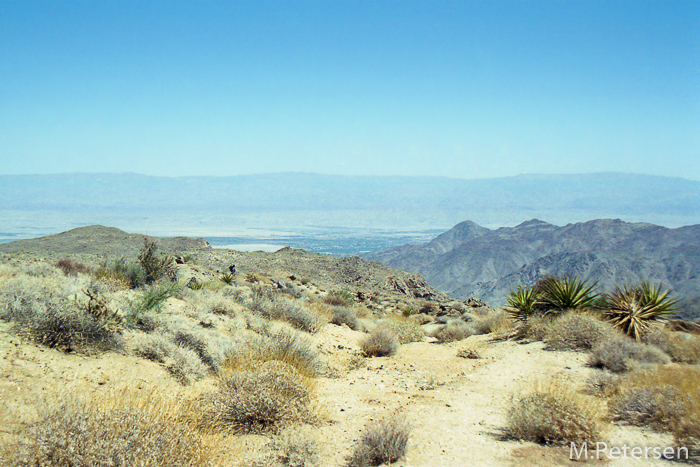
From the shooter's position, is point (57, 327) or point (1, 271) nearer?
point (57, 327)

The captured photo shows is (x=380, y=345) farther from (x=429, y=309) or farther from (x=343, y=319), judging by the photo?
(x=429, y=309)

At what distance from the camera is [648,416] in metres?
6.11

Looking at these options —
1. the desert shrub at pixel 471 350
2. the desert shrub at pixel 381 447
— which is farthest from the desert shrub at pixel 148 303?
the desert shrub at pixel 471 350

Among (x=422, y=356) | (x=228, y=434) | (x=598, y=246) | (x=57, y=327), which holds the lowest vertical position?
(x=598, y=246)

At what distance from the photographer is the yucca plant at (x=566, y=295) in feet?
44.0

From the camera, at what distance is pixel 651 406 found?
614 cm

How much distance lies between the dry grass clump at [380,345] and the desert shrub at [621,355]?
198 inches

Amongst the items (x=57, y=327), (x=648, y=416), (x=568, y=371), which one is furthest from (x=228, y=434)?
(x=568, y=371)

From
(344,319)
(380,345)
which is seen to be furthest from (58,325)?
(344,319)

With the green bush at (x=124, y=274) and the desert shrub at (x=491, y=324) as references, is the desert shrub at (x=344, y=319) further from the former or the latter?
the green bush at (x=124, y=274)

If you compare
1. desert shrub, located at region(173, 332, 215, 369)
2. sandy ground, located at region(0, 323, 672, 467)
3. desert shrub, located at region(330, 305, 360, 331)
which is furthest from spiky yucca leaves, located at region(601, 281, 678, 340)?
desert shrub, located at region(173, 332, 215, 369)

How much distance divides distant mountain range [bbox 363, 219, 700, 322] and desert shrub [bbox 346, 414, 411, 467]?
7060cm

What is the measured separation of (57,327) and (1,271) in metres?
8.51

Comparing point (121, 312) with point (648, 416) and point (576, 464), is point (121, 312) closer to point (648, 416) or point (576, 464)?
point (576, 464)
